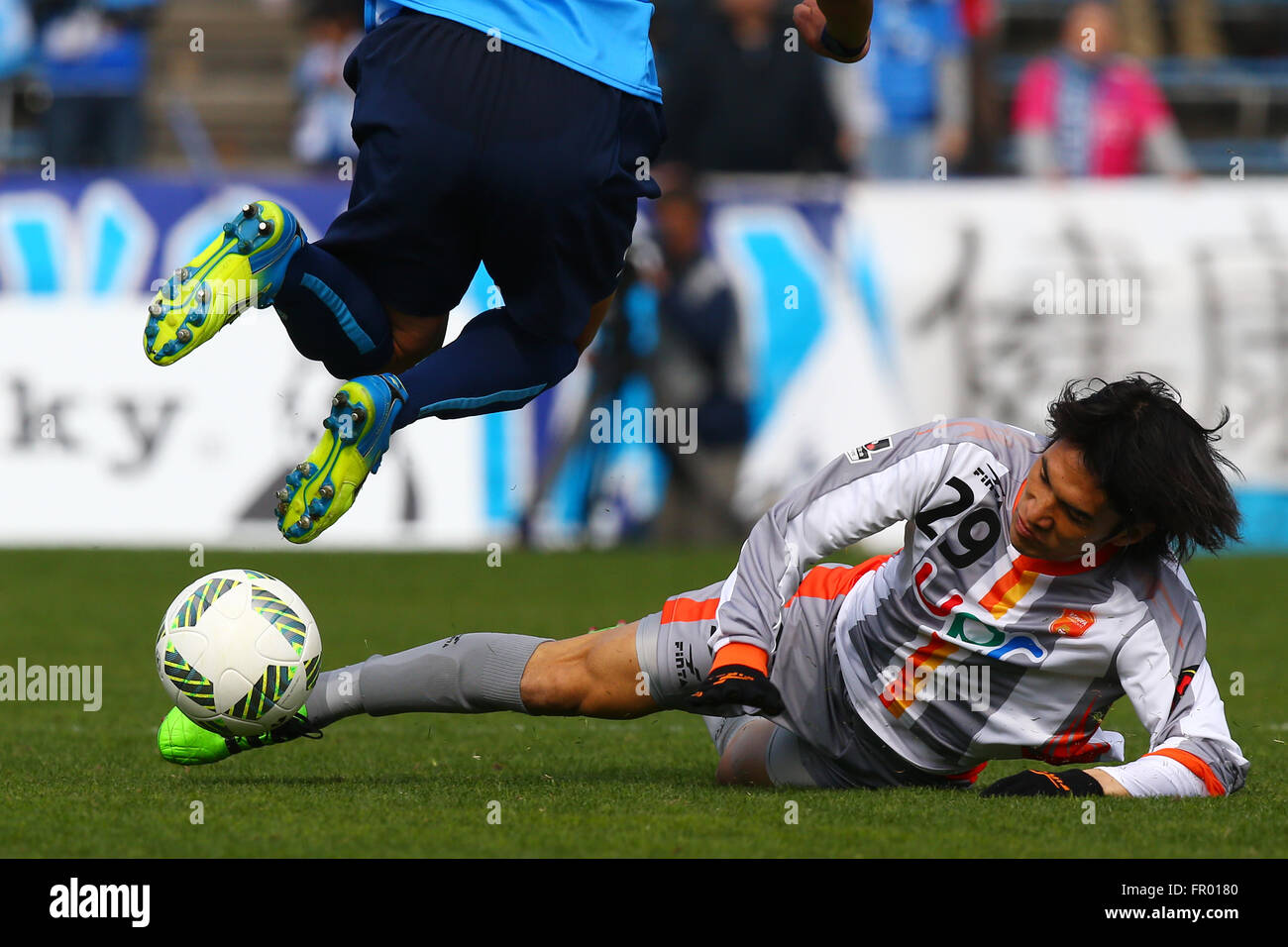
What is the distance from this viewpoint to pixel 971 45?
50.1ft

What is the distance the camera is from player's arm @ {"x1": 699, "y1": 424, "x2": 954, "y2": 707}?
4.90 m

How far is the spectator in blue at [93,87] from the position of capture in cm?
1457

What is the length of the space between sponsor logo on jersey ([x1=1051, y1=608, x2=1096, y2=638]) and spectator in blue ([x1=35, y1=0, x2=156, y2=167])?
11.3m

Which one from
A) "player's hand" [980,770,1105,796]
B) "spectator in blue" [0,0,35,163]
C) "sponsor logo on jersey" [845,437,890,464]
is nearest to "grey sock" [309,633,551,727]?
"sponsor logo on jersey" [845,437,890,464]

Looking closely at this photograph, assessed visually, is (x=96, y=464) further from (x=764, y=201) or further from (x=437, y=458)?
(x=764, y=201)

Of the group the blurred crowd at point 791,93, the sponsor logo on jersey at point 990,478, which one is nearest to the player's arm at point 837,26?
the sponsor logo on jersey at point 990,478

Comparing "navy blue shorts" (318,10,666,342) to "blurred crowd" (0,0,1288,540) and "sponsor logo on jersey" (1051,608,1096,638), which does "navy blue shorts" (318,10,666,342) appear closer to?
"sponsor logo on jersey" (1051,608,1096,638)

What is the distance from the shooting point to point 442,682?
550 centimetres

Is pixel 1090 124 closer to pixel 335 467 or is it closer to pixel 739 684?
pixel 335 467

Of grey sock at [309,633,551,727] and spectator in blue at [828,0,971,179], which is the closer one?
grey sock at [309,633,551,727]

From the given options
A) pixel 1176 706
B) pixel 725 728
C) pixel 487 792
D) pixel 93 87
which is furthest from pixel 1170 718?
pixel 93 87

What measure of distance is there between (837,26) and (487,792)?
2.38 meters

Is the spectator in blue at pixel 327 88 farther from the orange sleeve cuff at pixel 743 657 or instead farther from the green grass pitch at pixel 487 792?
the orange sleeve cuff at pixel 743 657
